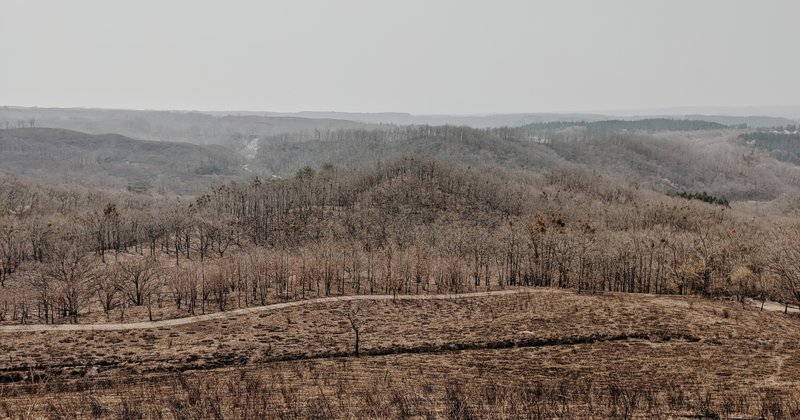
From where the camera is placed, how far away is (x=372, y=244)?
114 metres

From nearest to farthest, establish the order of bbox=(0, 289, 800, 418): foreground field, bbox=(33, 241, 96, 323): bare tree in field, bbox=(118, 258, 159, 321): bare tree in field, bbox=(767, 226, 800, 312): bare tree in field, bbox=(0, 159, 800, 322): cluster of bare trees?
bbox=(0, 289, 800, 418): foreground field < bbox=(33, 241, 96, 323): bare tree in field < bbox=(767, 226, 800, 312): bare tree in field < bbox=(118, 258, 159, 321): bare tree in field < bbox=(0, 159, 800, 322): cluster of bare trees

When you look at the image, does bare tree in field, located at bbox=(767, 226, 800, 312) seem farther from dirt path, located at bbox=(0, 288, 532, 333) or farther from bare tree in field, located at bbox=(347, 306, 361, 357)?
bare tree in field, located at bbox=(347, 306, 361, 357)

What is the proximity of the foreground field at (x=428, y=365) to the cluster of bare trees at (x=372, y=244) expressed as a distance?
12.7 meters

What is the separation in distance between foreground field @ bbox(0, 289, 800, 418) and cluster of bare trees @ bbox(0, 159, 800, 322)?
41.7 ft

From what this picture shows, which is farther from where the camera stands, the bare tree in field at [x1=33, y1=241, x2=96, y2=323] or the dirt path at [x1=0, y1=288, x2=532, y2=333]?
the bare tree in field at [x1=33, y1=241, x2=96, y2=323]

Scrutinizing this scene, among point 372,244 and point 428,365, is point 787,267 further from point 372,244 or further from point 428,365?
point 372,244

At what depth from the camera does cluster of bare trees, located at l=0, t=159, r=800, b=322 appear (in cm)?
6700

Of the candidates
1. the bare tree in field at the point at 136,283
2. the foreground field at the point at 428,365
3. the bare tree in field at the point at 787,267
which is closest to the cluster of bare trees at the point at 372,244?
the bare tree in field at the point at 787,267

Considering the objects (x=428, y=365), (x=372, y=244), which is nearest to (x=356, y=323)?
(x=428, y=365)

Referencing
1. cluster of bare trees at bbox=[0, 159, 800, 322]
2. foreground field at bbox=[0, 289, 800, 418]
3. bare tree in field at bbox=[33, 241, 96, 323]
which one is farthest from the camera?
cluster of bare trees at bbox=[0, 159, 800, 322]

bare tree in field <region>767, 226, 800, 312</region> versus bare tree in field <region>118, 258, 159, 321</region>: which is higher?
bare tree in field <region>767, 226, 800, 312</region>

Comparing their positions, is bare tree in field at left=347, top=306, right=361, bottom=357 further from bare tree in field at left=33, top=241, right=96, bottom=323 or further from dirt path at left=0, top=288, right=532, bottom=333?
bare tree in field at left=33, top=241, right=96, bottom=323

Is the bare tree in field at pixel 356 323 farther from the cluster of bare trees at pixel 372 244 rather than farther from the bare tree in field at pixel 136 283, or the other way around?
the bare tree in field at pixel 136 283

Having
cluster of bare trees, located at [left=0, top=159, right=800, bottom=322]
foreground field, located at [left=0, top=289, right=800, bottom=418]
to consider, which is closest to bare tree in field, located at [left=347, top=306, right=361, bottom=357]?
foreground field, located at [left=0, top=289, right=800, bottom=418]
